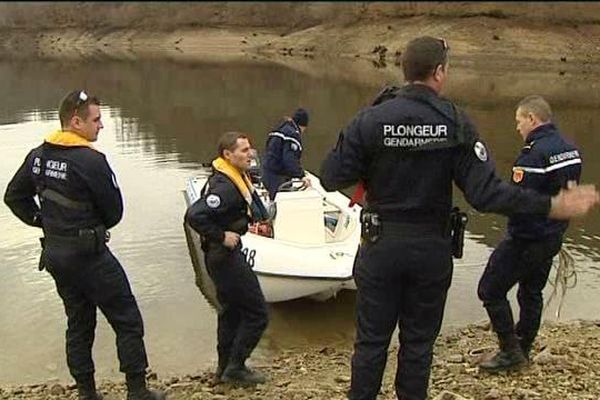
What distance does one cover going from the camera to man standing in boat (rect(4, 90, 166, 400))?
4.02 metres

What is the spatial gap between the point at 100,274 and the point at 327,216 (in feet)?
14.7

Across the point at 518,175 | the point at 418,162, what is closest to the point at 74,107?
the point at 418,162

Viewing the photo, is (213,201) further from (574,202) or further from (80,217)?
(574,202)

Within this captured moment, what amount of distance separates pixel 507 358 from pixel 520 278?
51 centimetres

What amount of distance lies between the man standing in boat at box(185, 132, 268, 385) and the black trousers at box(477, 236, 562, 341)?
137 centimetres

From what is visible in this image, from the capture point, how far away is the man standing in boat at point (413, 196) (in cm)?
332

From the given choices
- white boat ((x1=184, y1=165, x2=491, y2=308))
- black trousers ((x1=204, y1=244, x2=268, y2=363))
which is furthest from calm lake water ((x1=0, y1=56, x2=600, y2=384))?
black trousers ((x1=204, y1=244, x2=268, y2=363))

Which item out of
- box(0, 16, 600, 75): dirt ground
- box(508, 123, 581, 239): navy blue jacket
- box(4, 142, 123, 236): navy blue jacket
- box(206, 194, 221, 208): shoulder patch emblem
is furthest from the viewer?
box(0, 16, 600, 75): dirt ground

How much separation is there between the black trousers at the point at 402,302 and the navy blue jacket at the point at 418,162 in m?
0.13

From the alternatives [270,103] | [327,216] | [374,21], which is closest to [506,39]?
[374,21]

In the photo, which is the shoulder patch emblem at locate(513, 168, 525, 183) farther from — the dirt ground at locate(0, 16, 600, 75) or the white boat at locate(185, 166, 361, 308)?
the dirt ground at locate(0, 16, 600, 75)

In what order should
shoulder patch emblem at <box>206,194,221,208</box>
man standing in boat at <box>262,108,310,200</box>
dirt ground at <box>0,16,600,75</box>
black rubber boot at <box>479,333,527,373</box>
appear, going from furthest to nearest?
1. dirt ground at <box>0,16,600,75</box>
2. man standing in boat at <box>262,108,310,200</box>
3. black rubber boot at <box>479,333,527,373</box>
4. shoulder patch emblem at <box>206,194,221,208</box>

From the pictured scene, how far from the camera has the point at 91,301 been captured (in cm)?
429

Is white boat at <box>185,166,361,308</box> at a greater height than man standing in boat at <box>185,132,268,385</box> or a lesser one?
lesser
